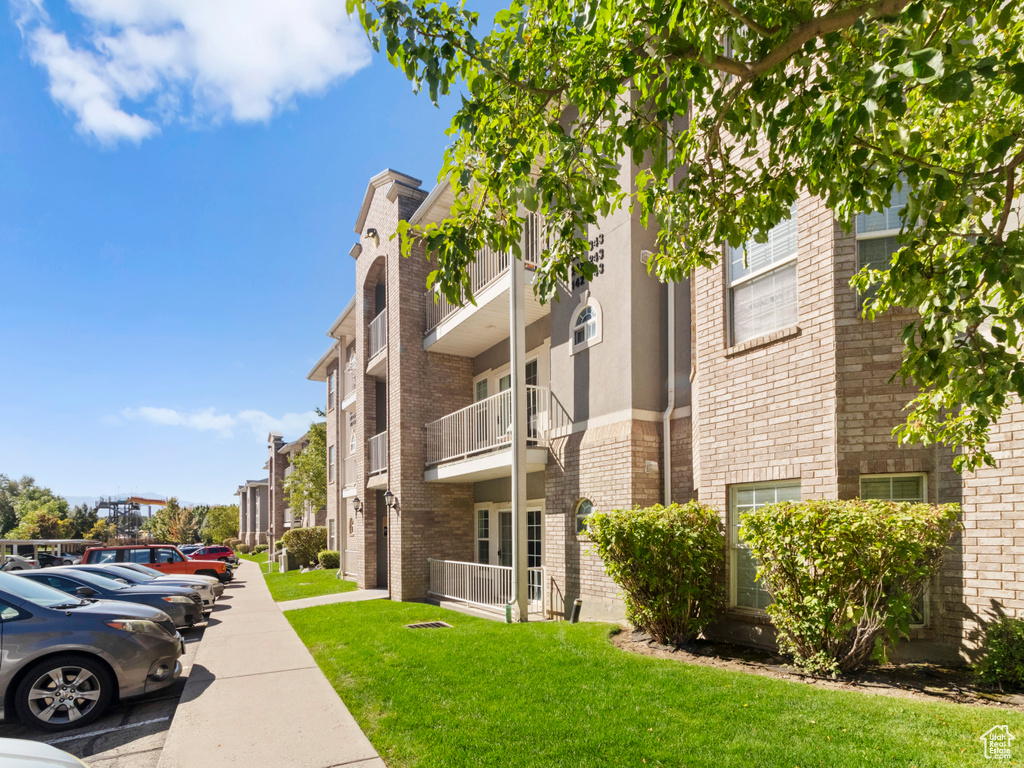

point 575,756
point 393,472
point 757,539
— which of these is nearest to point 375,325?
point 393,472

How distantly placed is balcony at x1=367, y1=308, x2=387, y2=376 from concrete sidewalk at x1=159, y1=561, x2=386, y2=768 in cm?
A: 933

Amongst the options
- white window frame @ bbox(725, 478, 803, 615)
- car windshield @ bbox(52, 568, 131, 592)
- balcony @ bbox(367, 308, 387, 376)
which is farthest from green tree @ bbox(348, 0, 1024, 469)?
balcony @ bbox(367, 308, 387, 376)

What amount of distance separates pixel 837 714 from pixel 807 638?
1.37m

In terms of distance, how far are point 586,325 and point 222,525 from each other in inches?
2359

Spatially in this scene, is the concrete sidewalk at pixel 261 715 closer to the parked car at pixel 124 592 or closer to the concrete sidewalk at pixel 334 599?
the parked car at pixel 124 592

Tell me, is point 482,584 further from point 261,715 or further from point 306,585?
point 306,585

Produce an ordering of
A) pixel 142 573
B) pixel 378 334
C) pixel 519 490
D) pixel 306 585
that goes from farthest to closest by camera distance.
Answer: pixel 306 585 < pixel 378 334 < pixel 142 573 < pixel 519 490

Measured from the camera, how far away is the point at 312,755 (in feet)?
16.8

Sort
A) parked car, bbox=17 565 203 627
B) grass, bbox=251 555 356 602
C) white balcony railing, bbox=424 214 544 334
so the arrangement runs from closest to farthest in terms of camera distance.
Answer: parked car, bbox=17 565 203 627 → white balcony railing, bbox=424 214 544 334 → grass, bbox=251 555 356 602

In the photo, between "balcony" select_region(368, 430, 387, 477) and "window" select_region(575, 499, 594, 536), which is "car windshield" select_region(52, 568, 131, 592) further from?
"window" select_region(575, 499, 594, 536)

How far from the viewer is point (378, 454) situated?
60.8ft

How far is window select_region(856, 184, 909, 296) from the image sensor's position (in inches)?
287

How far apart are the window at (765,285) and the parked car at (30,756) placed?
7.82 meters

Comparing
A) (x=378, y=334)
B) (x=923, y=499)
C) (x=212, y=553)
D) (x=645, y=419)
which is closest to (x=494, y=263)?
(x=645, y=419)
